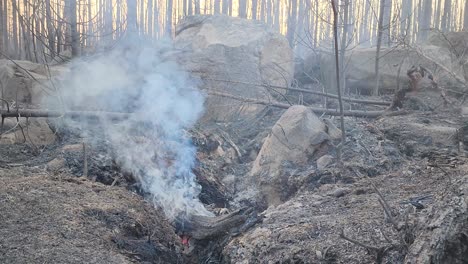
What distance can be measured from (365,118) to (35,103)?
19.1 ft

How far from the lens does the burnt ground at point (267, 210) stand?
288 cm

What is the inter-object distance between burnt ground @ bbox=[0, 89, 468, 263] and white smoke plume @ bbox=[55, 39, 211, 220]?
25 cm

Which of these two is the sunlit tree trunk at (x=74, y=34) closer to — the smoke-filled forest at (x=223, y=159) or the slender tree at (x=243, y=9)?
the smoke-filled forest at (x=223, y=159)

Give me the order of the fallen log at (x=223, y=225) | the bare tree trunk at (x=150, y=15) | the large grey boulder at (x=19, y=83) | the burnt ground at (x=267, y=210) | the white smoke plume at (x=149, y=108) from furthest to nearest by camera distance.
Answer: the bare tree trunk at (x=150, y=15) → the large grey boulder at (x=19, y=83) → the white smoke plume at (x=149, y=108) → the fallen log at (x=223, y=225) → the burnt ground at (x=267, y=210)

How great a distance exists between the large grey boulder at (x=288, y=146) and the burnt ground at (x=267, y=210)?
7.2 inches

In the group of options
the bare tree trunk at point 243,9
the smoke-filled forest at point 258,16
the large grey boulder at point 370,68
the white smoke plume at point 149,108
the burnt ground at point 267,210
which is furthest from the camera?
the bare tree trunk at point 243,9

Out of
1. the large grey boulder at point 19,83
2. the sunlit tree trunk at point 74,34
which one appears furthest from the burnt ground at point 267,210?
the sunlit tree trunk at point 74,34

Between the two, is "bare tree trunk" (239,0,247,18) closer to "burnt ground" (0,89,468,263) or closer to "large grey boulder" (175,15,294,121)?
"large grey boulder" (175,15,294,121)

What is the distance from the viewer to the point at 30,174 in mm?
4977

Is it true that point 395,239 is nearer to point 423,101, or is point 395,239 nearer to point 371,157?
point 371,157

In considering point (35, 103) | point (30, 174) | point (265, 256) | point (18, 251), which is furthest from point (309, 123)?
point (35, 103)

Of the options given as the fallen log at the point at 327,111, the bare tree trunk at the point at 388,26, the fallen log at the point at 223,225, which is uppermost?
the bare tree trunk at the point at 388,26

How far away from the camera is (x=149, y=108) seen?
24.4 feet

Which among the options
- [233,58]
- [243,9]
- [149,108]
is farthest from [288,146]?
[243,9]
